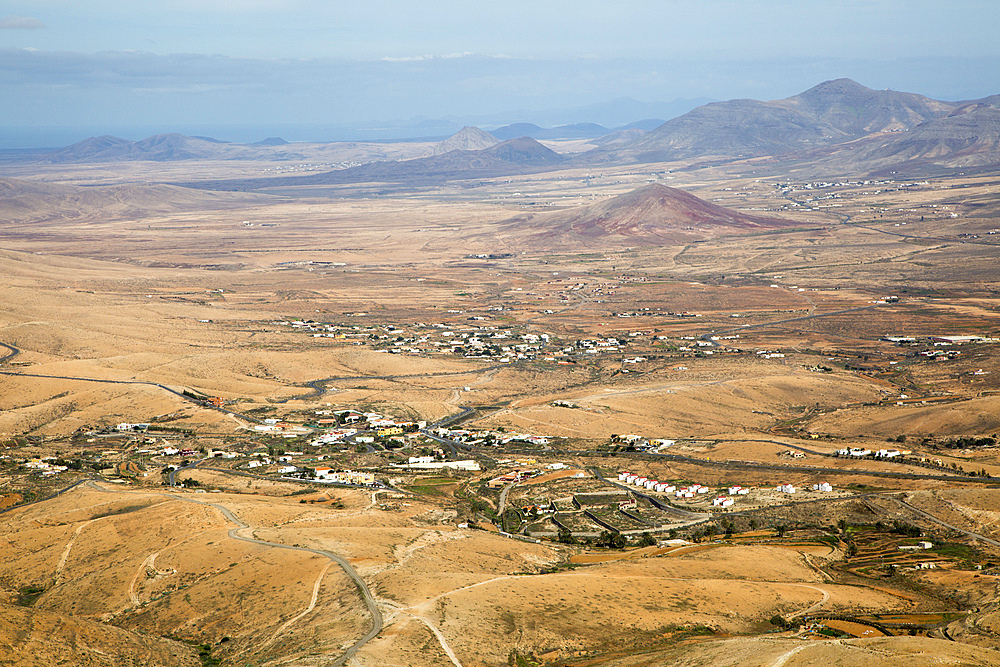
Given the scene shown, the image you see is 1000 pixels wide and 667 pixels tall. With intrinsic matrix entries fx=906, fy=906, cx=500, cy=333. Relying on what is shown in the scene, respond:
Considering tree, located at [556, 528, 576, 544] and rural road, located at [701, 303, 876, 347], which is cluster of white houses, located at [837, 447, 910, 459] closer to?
tree, located at [556, 528, 576, 544]

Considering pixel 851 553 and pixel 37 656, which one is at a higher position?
pixel 37 656

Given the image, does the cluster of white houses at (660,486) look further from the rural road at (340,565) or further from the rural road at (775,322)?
the rural road at (775,322)

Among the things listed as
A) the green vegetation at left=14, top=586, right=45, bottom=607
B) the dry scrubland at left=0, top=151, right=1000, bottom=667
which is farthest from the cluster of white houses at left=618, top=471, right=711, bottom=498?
the green vegetation at left=14, top=586, right=45, bottom=607

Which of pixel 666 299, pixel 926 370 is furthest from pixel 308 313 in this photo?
pixel 926 370

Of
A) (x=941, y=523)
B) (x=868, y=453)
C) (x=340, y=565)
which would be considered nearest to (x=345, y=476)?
(x=340, y=565)

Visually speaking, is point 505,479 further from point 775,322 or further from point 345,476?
point 775,322

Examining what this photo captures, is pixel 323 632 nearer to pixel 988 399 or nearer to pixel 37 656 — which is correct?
pixel 37 656

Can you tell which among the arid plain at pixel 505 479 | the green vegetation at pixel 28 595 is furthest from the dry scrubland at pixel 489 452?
the green vegetation at pixel 28 595
